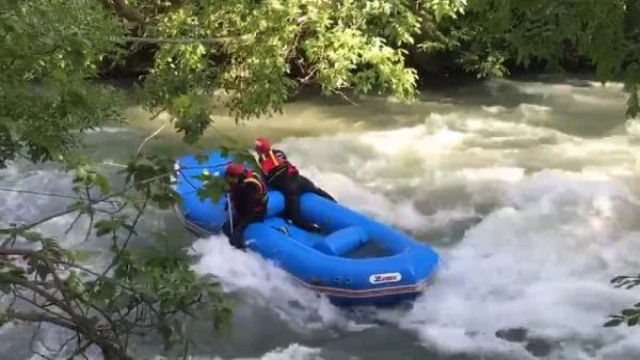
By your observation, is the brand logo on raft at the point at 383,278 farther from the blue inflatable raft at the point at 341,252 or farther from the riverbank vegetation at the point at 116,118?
the riverbank vegetation at the point at 116,118

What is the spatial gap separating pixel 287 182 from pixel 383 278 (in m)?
1.43

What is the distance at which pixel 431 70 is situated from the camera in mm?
13086

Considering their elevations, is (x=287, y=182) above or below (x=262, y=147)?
below

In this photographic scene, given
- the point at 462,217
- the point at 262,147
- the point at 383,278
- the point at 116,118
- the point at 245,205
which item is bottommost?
the point at 462,217

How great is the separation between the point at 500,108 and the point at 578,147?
206cm

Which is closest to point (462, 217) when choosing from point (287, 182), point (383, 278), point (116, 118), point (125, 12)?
point (287, 182)

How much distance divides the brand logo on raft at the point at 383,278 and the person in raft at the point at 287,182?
99 centimetres

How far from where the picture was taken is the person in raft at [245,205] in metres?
6.25

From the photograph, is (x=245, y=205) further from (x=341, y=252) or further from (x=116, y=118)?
(x=116, y=118)

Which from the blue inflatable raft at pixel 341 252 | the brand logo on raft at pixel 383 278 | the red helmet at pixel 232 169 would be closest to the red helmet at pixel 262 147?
the blue inflatable raft at pixel 341 252

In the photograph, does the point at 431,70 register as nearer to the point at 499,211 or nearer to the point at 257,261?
the point at 499,211

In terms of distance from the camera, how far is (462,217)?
24.8ft

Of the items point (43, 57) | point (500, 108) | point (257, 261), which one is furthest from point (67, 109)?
point (500, 108)

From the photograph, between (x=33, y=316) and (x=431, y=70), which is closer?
(x=33, y=316)
